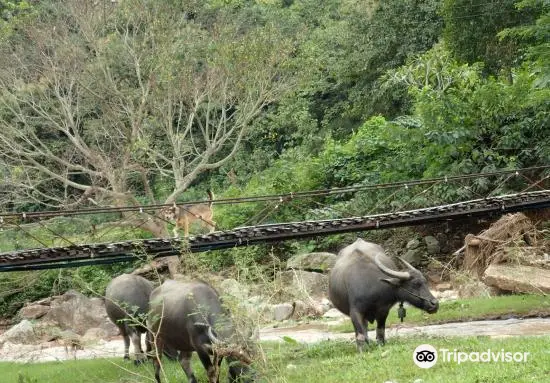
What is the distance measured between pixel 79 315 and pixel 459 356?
36.7 feet

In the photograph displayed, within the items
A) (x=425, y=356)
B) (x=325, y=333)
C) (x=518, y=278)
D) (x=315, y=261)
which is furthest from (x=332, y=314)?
(x=425, y=356)

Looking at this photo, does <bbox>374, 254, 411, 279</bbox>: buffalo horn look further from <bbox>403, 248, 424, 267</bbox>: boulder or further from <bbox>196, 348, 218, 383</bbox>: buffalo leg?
<bbox>403, 248, 424, 267</bbox>: boulder

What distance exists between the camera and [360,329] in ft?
29.3

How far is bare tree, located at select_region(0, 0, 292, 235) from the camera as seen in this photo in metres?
19.0

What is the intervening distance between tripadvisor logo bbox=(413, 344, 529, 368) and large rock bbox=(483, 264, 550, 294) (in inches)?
188

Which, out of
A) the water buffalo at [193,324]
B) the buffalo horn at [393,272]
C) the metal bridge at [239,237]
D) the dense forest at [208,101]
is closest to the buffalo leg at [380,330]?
the buffalo horn at [393,272]

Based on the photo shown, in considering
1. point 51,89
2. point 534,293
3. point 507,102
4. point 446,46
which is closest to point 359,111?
point 446,46

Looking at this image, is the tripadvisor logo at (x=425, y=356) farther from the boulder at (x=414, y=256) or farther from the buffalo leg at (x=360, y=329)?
the boulder at (x=414, y=256)

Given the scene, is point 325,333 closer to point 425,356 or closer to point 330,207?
point 425,356

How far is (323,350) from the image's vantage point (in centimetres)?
939

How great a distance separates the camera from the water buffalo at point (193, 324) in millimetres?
7613

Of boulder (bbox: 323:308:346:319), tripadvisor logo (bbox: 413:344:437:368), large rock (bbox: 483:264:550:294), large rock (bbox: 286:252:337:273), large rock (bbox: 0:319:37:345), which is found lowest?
large rock (bbox: 0:319:37:345)

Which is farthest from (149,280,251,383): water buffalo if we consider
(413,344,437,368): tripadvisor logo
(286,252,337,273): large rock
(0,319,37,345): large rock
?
(286,252,337,273): large rock

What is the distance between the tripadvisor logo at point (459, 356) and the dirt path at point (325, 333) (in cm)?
178
